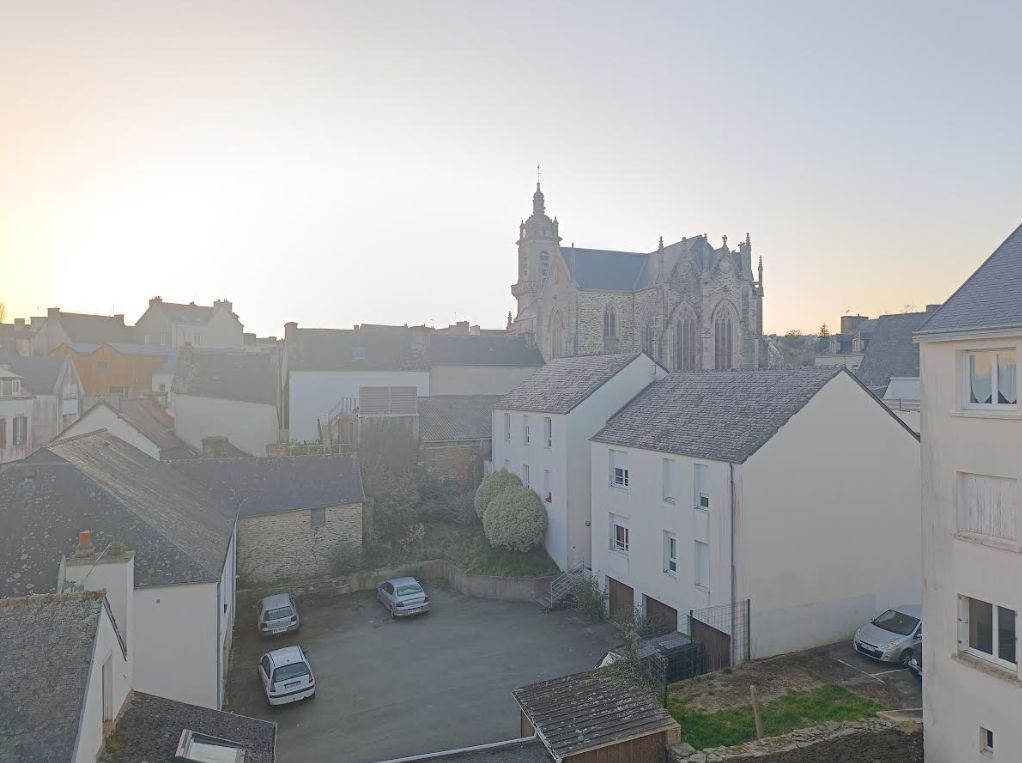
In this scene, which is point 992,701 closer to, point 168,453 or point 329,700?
point 329,700

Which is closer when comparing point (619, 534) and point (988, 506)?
point (988, 506)

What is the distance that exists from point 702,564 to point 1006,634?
26.5 ft

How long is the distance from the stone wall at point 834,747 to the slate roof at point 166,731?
702cm

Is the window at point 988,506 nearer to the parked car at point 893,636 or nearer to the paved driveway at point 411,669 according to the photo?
the parked car at point 893,636

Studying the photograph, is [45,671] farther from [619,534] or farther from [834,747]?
[619,534]

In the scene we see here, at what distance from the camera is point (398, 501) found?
92.7 feet

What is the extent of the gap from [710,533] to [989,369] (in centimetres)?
846

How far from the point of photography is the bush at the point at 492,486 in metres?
27.9

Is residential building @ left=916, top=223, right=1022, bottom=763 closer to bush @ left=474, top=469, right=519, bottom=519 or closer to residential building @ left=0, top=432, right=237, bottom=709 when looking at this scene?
residential building @ left=0, top=432, right=237, bottom=709

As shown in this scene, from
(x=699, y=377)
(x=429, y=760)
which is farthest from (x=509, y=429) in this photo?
(x=429, y=760)

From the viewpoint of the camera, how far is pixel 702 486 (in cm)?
1842

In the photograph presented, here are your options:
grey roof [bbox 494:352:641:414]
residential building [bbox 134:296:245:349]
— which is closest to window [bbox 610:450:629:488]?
grey roof [bbox 494:352:641:414]

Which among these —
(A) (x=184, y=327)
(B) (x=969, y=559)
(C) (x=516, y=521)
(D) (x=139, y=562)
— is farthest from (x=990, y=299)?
(A) (x=184, y=327)

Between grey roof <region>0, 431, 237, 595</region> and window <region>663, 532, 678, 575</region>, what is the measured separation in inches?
496
